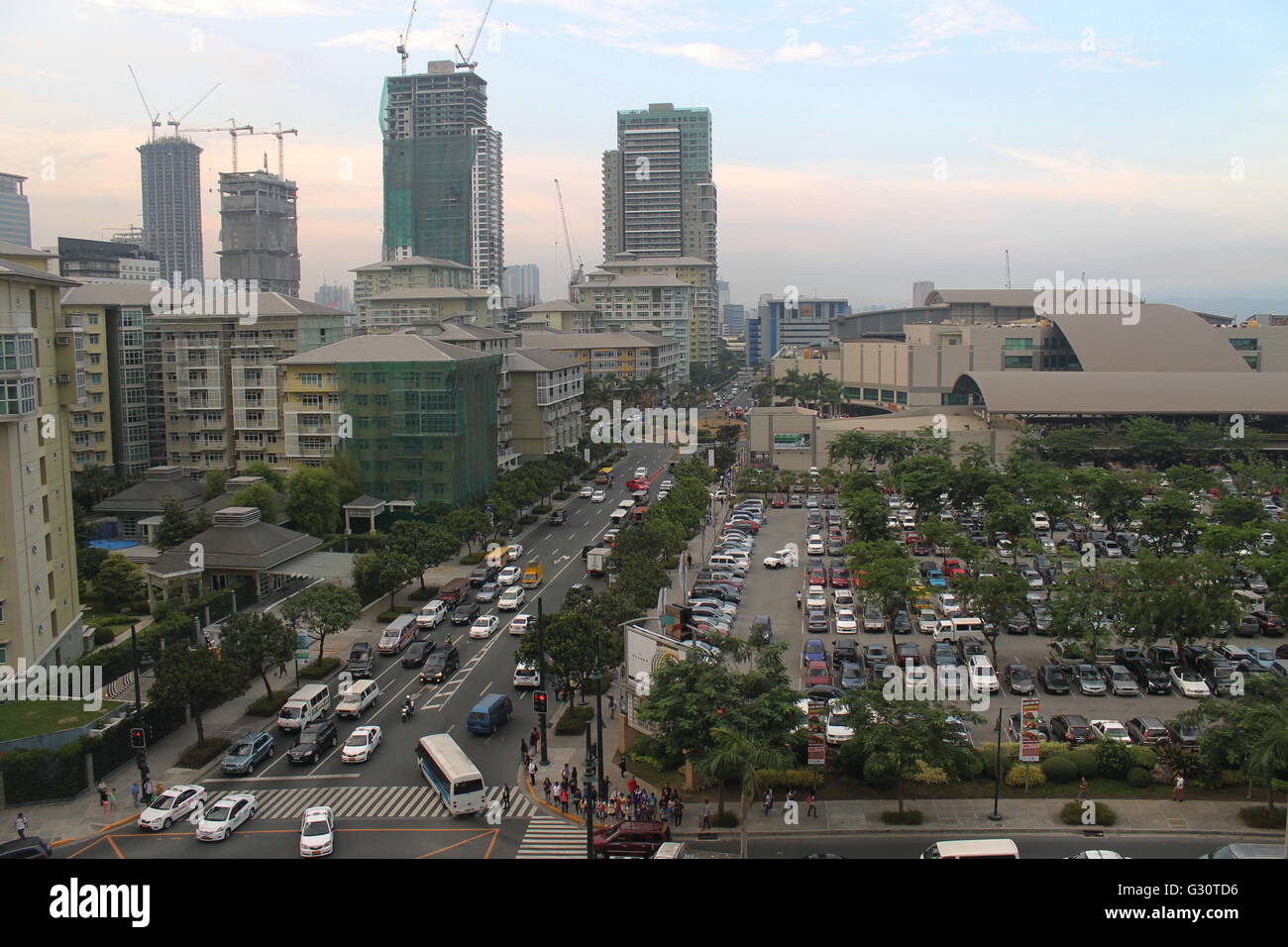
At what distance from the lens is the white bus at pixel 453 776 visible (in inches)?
653

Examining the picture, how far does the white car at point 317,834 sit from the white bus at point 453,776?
1937mm

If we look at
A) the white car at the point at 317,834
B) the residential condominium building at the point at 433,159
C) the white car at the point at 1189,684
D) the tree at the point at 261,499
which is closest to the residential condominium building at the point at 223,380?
the tree at the point at 261,499

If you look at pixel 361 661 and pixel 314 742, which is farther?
pixel 361 661

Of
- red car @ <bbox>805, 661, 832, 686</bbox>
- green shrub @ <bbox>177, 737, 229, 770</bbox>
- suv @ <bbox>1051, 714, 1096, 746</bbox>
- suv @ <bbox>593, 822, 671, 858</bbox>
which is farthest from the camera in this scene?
red car @ <bbox>805, 661, 832, 686</bbox>

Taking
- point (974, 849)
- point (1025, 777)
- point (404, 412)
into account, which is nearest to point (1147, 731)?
point (1025, 777)

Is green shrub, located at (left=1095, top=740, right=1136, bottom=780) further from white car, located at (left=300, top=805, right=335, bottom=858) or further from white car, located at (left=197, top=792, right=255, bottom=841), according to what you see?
white car, located at (left=197, top=792, right=255, bottom=841)

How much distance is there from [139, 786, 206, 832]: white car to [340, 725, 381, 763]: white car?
2.54 m

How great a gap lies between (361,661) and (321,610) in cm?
165

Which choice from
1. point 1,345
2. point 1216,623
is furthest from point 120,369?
point 1216,623

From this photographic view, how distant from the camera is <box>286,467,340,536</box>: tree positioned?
1395 inches

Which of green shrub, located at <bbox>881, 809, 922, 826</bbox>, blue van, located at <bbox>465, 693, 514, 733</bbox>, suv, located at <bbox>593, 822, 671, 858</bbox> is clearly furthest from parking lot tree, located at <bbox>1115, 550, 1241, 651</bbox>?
blue van, located at <bbox>465, 693, 514, 733</bbox>

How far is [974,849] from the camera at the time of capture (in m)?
13.7

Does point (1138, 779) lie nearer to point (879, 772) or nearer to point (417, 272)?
point (879, 772)
